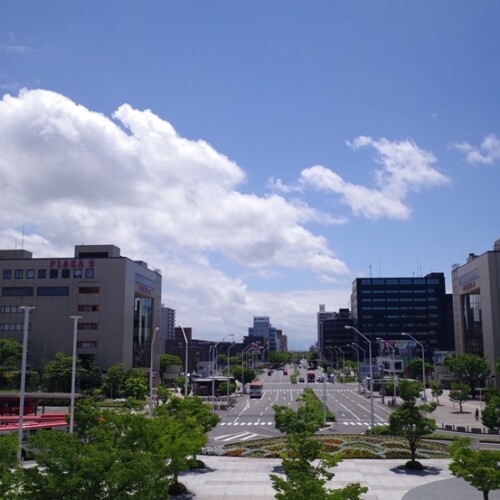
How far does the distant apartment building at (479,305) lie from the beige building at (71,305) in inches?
2797

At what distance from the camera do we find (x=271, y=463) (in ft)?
139

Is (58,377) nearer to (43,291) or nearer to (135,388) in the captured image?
(135,388)

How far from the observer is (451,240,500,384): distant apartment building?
10994cm

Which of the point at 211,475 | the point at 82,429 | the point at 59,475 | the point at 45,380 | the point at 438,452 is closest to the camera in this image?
the point at 59,475

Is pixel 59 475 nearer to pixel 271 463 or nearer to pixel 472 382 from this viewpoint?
pixel 271 463

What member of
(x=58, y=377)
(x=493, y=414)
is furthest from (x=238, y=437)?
(x=58, y=377)

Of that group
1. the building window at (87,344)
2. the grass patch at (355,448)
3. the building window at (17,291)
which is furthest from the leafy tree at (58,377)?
the grass patch at (355,448)

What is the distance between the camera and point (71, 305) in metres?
115

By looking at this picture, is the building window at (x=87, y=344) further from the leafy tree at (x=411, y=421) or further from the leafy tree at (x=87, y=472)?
the leafy tree at (x=87, y=472)

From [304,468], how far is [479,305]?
10476 centimetres

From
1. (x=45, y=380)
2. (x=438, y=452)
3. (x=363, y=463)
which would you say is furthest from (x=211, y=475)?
(x=45, y=380)

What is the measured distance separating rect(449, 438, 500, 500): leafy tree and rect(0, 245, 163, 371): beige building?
94000 millimetres

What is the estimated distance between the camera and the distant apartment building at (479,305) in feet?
361

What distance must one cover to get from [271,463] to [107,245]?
88677mm
